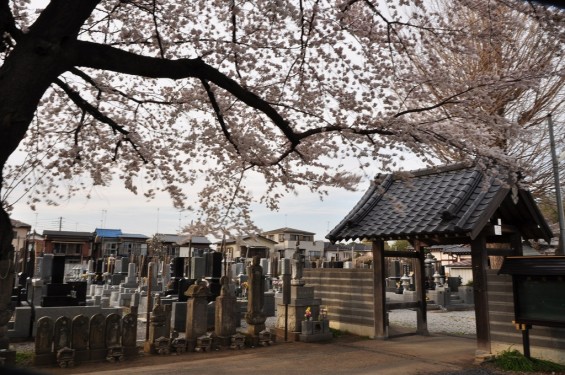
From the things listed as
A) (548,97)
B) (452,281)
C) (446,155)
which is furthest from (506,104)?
(452,281)

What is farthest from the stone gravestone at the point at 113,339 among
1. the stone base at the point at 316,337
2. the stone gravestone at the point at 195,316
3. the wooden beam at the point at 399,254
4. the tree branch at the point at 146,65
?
the wooden beam at the point at 399,254

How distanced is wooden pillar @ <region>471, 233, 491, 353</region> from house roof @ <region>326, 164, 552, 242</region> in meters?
0.45

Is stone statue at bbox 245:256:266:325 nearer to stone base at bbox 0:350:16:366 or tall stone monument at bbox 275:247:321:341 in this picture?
tall stone monument at bbox 275:247:321:341

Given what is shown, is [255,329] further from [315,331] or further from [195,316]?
[195,316]

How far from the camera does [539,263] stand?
22.5 feet

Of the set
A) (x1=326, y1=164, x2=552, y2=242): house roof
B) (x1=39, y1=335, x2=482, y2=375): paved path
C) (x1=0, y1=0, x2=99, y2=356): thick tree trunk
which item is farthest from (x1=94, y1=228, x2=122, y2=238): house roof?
(x1=0, y1=0, x2=99, y2=356): thick tree trunk

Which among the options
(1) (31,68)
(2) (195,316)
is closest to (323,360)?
(2) (195,316)

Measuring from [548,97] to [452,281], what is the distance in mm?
11724

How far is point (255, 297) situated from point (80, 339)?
12.9 ft

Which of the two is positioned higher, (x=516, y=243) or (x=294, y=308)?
(x=516, y=243)

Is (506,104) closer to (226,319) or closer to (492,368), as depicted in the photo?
(492,368)

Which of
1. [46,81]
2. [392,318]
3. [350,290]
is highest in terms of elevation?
[46,81]

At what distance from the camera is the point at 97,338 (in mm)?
7805

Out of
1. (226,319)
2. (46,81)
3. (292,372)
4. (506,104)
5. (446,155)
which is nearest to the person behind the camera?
(46,81)
